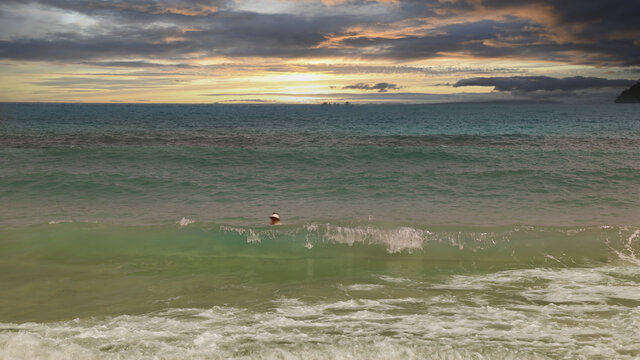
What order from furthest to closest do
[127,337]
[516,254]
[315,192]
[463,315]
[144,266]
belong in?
[315,192] → [516,254] → [144,266] → [463,315] → [127,337]

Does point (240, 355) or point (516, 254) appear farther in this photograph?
point (516, 254)

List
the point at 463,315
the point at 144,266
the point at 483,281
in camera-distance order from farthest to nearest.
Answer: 1. the point at 144,266
2. the point at 483,281
3. the point at 463,315

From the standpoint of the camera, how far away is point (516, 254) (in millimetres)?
10148

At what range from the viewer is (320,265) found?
9.55 meters

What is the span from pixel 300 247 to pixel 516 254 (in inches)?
194

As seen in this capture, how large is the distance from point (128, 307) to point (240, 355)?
2.60m

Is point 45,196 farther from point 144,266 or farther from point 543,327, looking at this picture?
point 543,327

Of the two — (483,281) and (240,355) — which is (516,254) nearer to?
(483,281)

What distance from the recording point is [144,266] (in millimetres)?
9336

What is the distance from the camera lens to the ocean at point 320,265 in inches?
233

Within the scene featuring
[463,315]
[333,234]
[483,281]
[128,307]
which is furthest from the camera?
[333,234]

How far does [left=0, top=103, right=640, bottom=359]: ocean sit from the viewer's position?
591cm

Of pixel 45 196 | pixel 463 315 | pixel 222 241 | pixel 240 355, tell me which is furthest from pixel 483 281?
pixel 45 196

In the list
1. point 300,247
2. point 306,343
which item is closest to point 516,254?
point 300,247
